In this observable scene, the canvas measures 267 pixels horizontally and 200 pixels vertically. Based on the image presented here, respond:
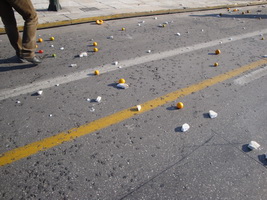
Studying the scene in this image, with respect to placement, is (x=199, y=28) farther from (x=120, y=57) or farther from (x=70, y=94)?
(x=70, y=94)

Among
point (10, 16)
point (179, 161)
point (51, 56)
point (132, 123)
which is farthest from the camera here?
point (51, 56)

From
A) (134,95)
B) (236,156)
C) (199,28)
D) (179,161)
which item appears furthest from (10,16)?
(199,28)

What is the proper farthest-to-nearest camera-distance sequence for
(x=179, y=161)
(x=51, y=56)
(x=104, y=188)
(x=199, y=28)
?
1. (x=199, y=28)
2. (x=51, y=56)
3. (x=179, y=161)
4. (x=104, y=188)

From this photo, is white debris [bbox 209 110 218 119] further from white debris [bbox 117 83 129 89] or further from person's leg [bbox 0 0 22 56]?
person's leg [bbox 0 0 22 56]

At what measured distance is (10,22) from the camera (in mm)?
3656

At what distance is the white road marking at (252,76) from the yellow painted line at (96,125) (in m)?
0.17

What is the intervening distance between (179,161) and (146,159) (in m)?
0.33

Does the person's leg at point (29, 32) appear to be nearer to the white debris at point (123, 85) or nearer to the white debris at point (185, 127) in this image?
the white debris at point (123, 85)

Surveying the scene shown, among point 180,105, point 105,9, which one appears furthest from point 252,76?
point 105,9

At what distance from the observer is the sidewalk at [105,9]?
20.2 ft

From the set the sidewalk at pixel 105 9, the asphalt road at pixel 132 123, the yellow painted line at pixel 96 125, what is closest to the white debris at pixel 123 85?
the asphalt road at pixel 132 123

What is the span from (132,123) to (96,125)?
1.40 ft

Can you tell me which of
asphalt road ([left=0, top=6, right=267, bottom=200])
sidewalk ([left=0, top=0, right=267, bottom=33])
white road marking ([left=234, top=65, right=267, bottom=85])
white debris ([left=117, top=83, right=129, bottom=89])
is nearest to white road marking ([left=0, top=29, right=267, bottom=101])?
asphalt road ([left=0, top=6, right=267, bottom=200])

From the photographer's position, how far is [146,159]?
224 cm
